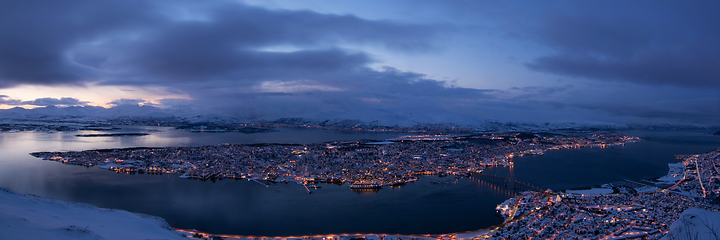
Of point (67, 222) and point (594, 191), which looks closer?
point (67, 222)

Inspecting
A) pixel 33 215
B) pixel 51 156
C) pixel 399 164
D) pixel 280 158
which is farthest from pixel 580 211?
pixel 51 156

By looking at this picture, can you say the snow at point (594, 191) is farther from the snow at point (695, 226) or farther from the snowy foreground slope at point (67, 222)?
the snowy foreground slope at point (67, 222)

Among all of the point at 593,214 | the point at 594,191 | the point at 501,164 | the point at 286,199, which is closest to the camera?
the point at 593,214

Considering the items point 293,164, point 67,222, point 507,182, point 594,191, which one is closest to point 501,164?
point 507,182

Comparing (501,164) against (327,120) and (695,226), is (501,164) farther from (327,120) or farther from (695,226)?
(327,120)

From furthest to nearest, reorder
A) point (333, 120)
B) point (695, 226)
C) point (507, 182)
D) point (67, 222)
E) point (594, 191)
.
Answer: point (333, 120), point (507, 182), point (594, 191), point (67, 222), point (695, 226)

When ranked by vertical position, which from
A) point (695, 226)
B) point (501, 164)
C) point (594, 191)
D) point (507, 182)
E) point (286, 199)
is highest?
point (695, 226)

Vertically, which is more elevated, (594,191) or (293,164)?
(293,164)

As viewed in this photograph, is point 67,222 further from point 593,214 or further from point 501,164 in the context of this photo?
point 501,164

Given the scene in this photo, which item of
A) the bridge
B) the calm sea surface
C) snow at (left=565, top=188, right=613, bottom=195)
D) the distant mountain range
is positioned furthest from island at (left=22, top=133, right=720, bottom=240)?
the distant mountain range
